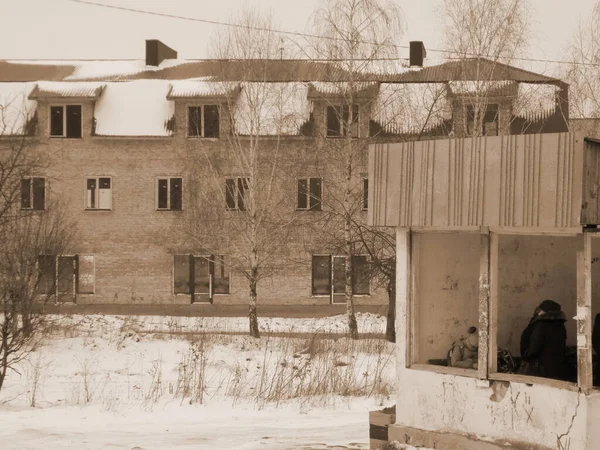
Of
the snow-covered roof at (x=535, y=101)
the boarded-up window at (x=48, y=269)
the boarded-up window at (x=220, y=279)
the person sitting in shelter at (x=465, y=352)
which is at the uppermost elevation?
the snow-covered roof at (x=535, y=101)

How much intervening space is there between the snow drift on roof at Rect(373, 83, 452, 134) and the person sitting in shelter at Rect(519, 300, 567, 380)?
1618 cm

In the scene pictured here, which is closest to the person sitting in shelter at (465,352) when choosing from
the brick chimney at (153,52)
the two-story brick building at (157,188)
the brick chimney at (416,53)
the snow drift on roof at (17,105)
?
the two-story brick building at (157,188)

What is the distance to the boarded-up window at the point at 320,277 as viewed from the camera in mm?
33656

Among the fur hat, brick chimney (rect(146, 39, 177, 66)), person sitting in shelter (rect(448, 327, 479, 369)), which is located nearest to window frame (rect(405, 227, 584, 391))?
person sitting in shelter (rect(448, 327, 479, 369))

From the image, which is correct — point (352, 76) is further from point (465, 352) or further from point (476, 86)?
point (465, 352)

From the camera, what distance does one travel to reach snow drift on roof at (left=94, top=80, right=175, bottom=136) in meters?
33.9

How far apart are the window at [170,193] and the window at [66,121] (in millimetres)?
3690

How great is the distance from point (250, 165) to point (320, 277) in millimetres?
7558

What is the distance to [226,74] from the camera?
27.0m

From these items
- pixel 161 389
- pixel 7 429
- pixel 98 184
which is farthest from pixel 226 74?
pixel 7 429

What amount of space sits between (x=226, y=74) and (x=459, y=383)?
19.0 meters

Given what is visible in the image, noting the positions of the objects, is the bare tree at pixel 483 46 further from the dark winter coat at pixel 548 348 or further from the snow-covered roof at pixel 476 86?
the dark winter coat at pixel 548 348

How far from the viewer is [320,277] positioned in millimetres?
33719

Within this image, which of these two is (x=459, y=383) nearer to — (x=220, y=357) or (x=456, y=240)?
(x=456, y=240)
